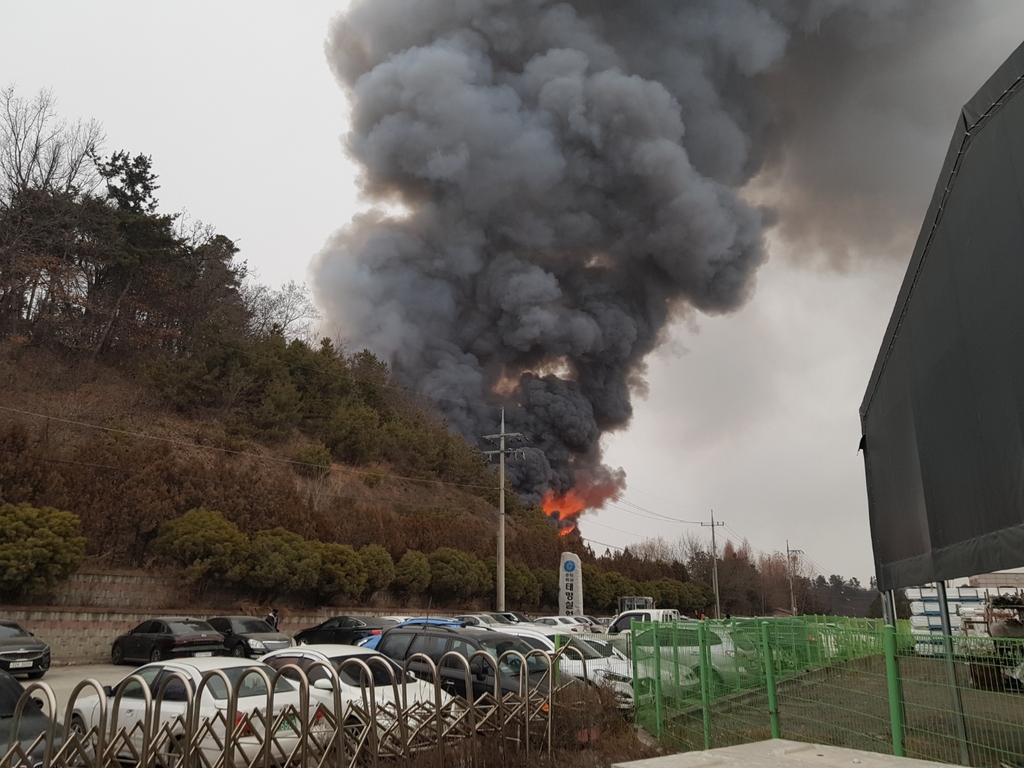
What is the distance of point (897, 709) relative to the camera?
5773 mm

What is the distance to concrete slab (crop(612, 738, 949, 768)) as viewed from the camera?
2.84 meters

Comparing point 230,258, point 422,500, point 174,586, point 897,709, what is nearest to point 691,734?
point 897,709

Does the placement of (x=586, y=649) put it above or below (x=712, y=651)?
below

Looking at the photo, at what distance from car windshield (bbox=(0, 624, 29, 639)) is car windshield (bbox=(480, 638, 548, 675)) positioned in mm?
10450

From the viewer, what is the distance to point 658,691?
884 centimetres

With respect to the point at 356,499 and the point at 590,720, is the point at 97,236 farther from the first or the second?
the point at 590,720

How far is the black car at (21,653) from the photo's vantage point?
14.4 meters

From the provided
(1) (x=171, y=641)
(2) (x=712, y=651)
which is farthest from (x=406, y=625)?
(1) (x=171, y=641)

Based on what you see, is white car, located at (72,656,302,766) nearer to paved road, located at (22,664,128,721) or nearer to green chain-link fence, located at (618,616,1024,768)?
green chain-link fence, located at (618,616,1024,768)

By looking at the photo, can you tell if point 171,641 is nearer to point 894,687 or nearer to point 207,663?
point 207,663

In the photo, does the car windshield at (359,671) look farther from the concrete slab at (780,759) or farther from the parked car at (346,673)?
Answer: the concrete slab at (780,759)

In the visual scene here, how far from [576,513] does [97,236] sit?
35355 mm

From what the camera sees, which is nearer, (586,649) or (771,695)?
(771,695)

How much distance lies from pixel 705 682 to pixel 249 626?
14.8 m
